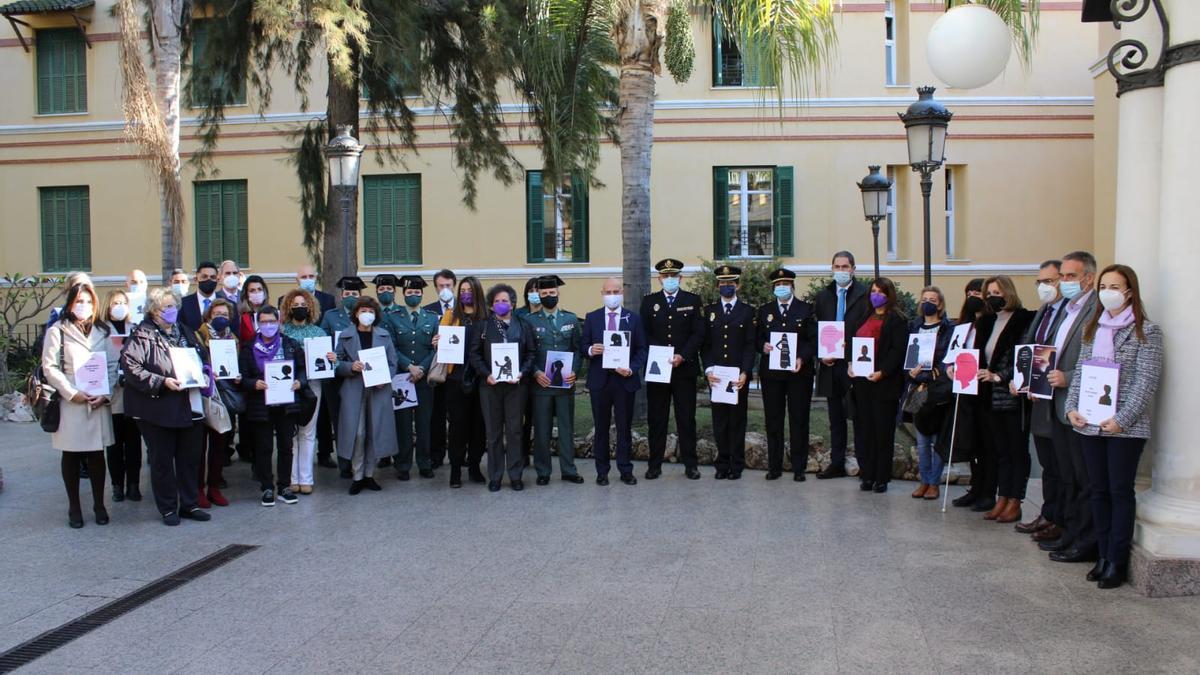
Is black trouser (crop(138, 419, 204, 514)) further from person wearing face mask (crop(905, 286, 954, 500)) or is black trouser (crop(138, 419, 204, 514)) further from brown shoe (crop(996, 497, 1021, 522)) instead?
brown shoe (crop(996, 497, 1021, 522))

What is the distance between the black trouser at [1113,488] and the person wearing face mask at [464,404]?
5.56 meters

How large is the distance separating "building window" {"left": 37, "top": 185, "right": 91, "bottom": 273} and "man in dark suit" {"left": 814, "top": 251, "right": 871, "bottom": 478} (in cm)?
2099

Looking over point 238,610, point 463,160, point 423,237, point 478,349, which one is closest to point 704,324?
point 478,349

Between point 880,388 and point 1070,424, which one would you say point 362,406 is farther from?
point 1070,424

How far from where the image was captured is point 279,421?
363 inches

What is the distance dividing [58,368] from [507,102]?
11.6 meters

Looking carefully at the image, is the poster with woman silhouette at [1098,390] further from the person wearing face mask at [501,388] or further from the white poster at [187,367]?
the white poster at [187,367]

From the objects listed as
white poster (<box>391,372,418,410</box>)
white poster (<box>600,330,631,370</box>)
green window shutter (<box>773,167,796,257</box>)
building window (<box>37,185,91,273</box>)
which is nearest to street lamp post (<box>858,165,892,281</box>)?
green window shutter (<box>773,167,796,257</box>)

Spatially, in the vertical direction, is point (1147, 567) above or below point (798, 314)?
below

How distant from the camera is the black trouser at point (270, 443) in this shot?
9086mm

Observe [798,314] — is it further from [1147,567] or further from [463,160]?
[463,160]

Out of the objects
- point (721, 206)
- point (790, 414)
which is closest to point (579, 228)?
point (721, 206)

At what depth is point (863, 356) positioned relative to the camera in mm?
9430

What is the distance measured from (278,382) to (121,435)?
62.0 inches
